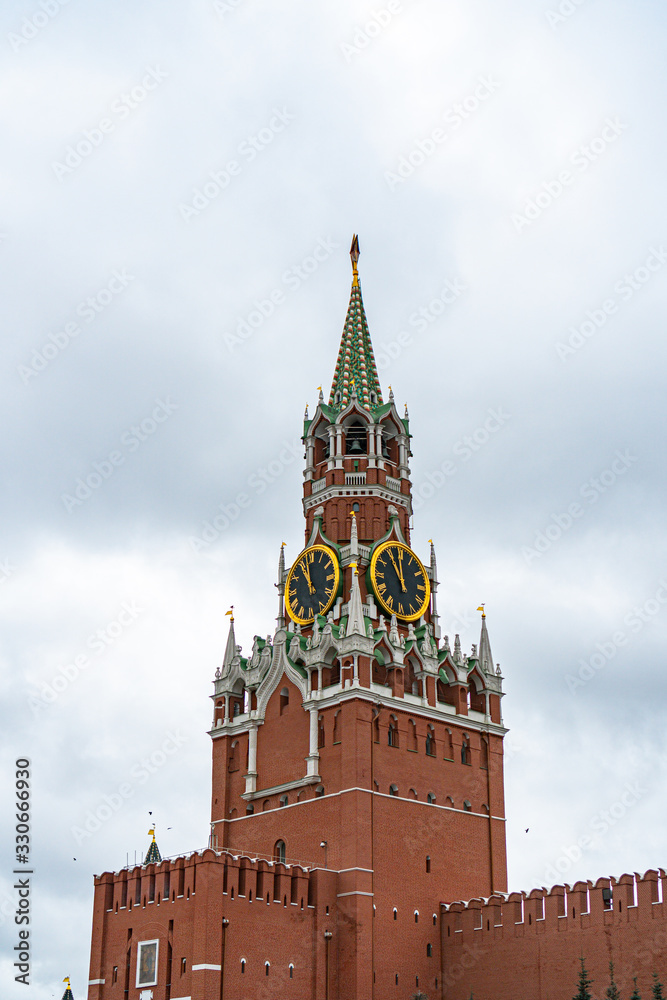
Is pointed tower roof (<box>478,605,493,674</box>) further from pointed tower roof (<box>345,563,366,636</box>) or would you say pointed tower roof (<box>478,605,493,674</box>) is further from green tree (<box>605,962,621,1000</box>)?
green tree (<box>605,962,621,1000</box>)

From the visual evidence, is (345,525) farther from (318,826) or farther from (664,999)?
(664,999)

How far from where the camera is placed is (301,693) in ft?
236

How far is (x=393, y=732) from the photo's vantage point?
6994cm

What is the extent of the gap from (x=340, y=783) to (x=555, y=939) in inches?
521

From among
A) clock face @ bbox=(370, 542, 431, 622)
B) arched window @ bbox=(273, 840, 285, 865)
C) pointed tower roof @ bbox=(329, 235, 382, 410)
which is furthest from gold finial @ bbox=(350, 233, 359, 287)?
arched window @ bbox=(273, 840, 285, 865)

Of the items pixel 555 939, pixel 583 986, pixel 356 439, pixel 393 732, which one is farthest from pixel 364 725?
pixel 356 439

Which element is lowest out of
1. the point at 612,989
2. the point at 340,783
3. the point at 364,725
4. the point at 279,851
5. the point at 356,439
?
the point at 612,989

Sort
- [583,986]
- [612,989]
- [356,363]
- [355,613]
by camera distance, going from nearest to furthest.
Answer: [583,986]
[612,989]
[355,613]
[356,363]

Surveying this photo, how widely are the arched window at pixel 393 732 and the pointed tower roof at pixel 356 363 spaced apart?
2084cm

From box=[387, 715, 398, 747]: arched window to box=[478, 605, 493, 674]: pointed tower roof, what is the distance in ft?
27.9

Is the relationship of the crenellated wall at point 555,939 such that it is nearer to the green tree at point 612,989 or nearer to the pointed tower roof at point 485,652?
the green tree at point 612,989

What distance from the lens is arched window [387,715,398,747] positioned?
228 feet

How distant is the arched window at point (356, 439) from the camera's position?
81.2 m

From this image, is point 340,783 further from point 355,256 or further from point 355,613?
point 355,256
